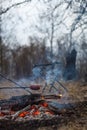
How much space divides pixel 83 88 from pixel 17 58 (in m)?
41.4

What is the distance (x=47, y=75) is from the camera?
859 inches

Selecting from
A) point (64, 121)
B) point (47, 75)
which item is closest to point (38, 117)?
point (64, 121)

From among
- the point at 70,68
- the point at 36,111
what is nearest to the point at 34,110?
the point at 36,111

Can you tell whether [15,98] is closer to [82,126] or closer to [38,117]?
[38,117]

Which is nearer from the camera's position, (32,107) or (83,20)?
(32,107)

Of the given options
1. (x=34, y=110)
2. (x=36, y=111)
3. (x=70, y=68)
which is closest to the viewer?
(x=36, y=111)

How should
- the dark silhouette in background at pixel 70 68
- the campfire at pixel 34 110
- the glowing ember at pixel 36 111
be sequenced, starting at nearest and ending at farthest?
the campfire at pixel 34 110, the glowing ember at pixel 36 111, the dark silhouette in background at pixel 70 68

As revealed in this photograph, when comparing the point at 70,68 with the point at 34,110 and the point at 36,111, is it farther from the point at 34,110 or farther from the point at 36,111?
the point at 36,111

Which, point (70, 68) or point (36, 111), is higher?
point (70, 68)

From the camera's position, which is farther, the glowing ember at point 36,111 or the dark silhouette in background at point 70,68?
the dark silhouette in background at point 70,68

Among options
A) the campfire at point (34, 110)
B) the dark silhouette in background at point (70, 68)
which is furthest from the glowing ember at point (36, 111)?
the dark silhouette in background at point (70, 68)

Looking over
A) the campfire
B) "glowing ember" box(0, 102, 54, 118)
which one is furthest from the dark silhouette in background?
"glowing ember" box(0, 102, 54, 118)

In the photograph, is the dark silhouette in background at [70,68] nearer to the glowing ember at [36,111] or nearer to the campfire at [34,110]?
the campfire at [34,110]

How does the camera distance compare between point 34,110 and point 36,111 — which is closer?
point 36,111
